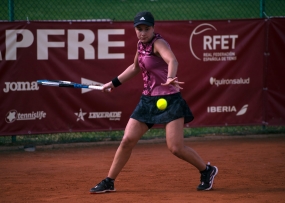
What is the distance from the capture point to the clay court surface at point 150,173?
20.0 feet

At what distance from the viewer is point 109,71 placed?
9.45 meters

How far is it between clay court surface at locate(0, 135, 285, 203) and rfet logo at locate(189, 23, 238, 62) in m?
1.49

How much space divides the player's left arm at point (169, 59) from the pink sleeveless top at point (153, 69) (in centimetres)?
7

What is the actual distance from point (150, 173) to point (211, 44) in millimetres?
3331

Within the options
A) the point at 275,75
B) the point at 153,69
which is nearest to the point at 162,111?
the point at 153,69

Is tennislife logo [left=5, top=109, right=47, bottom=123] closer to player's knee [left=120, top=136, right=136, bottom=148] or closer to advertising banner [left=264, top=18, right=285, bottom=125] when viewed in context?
player's knee [left=120, top=136, right=136, bottom=148]

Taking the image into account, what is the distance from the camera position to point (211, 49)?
32.3 ft

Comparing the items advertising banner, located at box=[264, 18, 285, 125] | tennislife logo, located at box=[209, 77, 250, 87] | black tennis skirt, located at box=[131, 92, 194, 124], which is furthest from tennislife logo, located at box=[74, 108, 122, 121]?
black tennis skirt, located at box=[131, 92, 194, 124]

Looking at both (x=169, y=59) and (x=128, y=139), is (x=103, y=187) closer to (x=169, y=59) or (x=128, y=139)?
(x=128, y=139)

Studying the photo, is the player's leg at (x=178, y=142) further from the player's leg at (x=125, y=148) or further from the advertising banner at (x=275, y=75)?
the advertising banner at (x=275, y=75)

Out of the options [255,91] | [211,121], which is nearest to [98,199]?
[211,121]

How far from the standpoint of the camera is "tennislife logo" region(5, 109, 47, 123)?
29.6 ft

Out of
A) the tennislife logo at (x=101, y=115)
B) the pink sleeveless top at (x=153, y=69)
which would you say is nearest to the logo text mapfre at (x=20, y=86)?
the tennislife logo at (x=101, y=115)

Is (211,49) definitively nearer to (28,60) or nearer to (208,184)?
(28,60)
